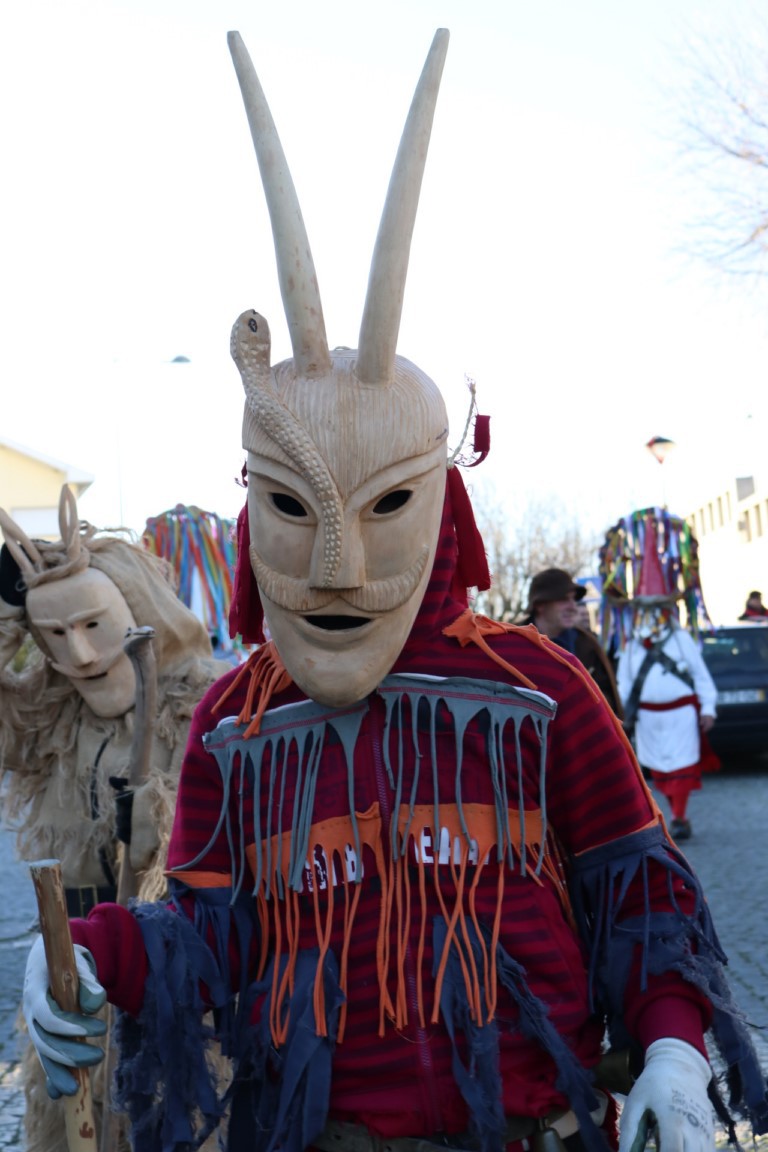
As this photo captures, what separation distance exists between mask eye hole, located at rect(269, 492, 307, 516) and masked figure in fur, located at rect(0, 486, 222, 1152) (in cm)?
171

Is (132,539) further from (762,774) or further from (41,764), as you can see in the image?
(762,774)

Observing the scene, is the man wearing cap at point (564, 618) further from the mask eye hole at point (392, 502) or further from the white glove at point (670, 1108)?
the white glove at point (670, 1108)

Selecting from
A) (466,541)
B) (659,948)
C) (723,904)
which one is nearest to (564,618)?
(723,904)

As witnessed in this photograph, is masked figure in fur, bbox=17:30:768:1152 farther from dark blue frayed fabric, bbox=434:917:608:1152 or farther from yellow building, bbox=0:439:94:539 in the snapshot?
yellow building, bbox=0:439:94:539

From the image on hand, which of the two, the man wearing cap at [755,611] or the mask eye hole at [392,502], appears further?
the man wearing cap at [755,611]

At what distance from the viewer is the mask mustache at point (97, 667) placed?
3850 mm

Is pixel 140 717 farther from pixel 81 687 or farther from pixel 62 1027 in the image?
pixel 62 1027

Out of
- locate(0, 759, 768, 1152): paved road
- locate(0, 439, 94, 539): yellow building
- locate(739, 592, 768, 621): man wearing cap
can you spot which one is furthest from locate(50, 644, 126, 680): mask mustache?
locate(0, 439, 94, 539): yellow building

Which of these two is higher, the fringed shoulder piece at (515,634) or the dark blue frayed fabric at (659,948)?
the fringed shoulder piece at (515,634)

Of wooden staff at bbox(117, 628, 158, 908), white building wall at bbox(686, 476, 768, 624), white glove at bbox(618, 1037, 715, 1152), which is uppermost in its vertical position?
white building wall at bbox(686, 476, 768, 624)

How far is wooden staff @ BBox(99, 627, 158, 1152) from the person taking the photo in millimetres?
3227

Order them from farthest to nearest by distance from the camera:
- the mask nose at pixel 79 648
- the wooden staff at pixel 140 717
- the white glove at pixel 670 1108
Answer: the mask nose at pixel 79 648
the wooden staff at pixel 140 717
the white glove at pixel 670 1108

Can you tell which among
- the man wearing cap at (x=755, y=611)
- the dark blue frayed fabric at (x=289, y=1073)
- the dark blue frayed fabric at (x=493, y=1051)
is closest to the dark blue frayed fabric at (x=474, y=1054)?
the dark blue frayed fabric at (x=493, y=1051)

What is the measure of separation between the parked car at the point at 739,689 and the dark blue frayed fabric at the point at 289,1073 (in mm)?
10913
